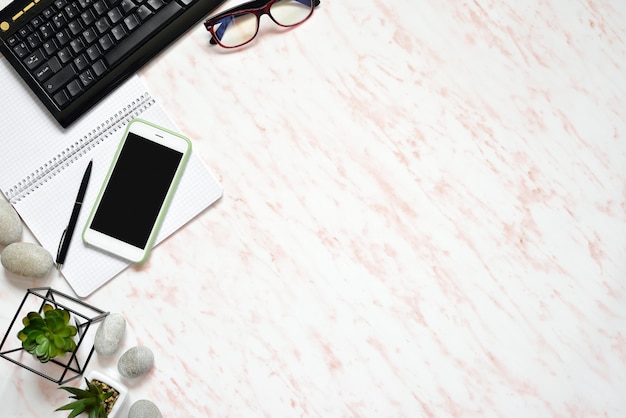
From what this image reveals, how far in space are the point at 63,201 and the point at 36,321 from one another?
0.60ft

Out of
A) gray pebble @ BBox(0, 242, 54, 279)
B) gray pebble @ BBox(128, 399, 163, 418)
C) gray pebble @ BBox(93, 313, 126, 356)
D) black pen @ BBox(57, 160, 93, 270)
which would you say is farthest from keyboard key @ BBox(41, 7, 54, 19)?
gray pebble @ BBox(128, 399, 163, 418)

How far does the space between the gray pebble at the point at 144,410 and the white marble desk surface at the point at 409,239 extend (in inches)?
0.7

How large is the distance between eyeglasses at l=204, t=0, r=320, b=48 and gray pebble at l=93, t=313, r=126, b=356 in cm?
42

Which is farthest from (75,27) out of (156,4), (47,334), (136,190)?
(47,334)

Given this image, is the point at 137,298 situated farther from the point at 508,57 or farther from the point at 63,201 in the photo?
the point at 508,57

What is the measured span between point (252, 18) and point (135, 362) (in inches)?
20.1

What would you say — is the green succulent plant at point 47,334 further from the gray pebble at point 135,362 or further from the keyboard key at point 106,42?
the keyboard key at point 106,42

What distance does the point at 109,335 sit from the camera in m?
0.81

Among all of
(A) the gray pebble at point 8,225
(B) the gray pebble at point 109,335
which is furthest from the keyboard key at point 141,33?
(B) the gray pebble at point 109,335

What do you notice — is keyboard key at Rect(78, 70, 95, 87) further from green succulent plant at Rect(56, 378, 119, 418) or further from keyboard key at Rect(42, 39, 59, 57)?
green succulent plant at Rect(56, 378, 119, 418)

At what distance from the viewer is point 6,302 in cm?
84

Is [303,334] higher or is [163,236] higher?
[163,236]

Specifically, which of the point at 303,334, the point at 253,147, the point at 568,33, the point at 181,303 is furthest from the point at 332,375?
the point at 568,33

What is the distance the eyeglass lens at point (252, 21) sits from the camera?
0.84 meters
